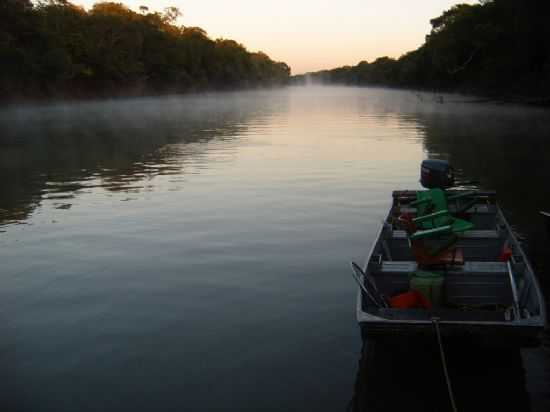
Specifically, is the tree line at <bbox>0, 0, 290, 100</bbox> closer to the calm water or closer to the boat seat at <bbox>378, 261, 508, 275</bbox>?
the calm water

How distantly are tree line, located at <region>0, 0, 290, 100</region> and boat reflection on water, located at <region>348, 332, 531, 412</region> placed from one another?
78.0 meters

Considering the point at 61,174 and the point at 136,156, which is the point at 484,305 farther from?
the point at 136,156

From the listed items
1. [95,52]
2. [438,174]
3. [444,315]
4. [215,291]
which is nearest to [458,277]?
[444,315]

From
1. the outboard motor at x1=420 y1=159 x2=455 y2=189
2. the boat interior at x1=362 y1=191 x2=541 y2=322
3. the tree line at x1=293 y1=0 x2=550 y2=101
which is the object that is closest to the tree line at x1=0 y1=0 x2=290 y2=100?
the tree line at x1=293 y1=0 x2=550 y2=101

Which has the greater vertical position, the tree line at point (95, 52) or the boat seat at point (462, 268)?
the tree line at point (95, 52)

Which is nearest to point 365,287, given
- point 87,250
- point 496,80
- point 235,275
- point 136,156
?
point 235,275

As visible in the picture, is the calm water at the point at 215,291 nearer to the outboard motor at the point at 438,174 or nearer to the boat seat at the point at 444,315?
the boat seat at the point at 444,315

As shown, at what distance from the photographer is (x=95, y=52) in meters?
108

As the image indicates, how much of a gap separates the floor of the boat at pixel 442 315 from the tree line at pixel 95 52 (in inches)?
3081

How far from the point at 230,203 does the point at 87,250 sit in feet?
18.5

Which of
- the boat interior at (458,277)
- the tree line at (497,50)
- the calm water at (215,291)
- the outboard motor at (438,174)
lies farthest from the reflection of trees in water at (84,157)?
the tree line at (497,50)

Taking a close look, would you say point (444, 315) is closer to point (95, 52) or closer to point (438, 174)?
point (438, 174)

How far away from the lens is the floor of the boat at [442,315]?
7004 mm

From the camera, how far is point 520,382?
725 centimetres
